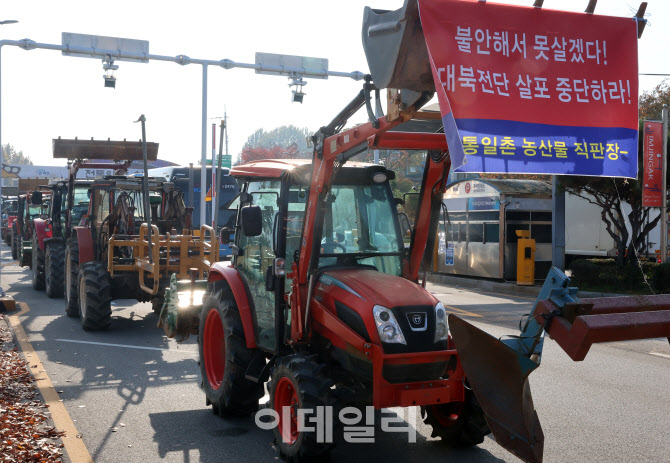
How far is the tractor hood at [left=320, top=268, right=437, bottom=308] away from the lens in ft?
17.3

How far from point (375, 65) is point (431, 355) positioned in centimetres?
210

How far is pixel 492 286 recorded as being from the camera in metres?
21.0

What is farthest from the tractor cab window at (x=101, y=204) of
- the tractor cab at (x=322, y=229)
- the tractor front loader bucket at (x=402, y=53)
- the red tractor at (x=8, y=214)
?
the red tractor at (x=8, y=214)

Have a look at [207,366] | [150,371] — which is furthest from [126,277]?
[207,366]

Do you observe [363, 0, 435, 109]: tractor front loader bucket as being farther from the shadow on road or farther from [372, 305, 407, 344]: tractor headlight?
the shadow on road

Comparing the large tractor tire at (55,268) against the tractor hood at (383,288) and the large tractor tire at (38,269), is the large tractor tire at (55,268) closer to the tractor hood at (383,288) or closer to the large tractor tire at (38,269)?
the large tractor tire at (38,269)

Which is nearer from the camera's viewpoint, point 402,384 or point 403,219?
point 402,384

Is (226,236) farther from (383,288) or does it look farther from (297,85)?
(297,85)

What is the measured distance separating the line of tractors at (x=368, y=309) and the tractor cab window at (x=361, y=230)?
0.01 metres

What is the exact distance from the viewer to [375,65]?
4.74 metres

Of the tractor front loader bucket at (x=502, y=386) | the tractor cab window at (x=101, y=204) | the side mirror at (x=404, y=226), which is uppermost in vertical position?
the tractor cab window at (x=101, y=204)

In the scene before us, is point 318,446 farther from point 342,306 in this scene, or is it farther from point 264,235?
point 264,235

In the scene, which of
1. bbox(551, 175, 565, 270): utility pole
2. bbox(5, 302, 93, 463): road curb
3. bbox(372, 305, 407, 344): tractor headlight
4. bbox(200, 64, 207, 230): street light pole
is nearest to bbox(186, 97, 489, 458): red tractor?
bbox(372, 305, 407, 344): tractor headlight

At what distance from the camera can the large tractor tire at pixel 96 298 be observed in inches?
459
